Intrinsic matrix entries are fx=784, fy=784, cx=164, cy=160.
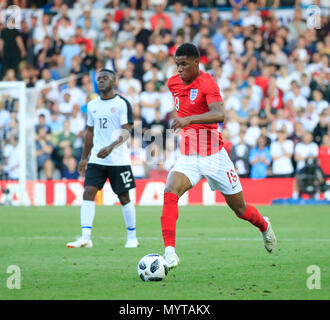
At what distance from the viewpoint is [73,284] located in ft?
24.1

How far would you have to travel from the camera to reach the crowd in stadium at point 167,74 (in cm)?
2012

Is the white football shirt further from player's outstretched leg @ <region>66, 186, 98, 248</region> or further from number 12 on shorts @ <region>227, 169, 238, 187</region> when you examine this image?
number 12 on shorts @ <region>227, 169, 238, 187</region>

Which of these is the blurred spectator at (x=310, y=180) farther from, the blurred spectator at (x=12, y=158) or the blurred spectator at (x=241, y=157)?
the blurred spectator at (x=12, y=158)

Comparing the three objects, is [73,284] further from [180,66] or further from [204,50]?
[204,50]

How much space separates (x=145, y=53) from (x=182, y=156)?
14.1 metres

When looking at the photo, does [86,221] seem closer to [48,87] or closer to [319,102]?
[319,102]

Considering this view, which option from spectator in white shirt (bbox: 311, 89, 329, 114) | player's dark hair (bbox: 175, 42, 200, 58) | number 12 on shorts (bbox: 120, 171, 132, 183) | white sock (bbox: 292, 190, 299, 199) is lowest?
white sock (bbox: 292, 190, 299, 199)

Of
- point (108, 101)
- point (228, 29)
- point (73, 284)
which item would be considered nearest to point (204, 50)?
point (228, 29)

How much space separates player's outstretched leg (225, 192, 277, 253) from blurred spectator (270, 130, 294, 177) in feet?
35.1

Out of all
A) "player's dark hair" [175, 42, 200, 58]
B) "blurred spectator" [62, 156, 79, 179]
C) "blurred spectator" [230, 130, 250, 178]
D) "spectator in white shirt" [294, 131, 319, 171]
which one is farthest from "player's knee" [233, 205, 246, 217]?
"blurred spectator" [62, 156, 79, 179]

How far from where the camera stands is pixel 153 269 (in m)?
7.58

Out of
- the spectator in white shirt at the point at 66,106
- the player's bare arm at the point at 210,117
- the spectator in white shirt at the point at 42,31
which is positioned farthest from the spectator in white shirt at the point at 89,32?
the player's bare arm at the point at 210,117

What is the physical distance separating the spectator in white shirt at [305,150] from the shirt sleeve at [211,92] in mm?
11767

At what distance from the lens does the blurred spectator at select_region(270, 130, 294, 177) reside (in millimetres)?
20000
